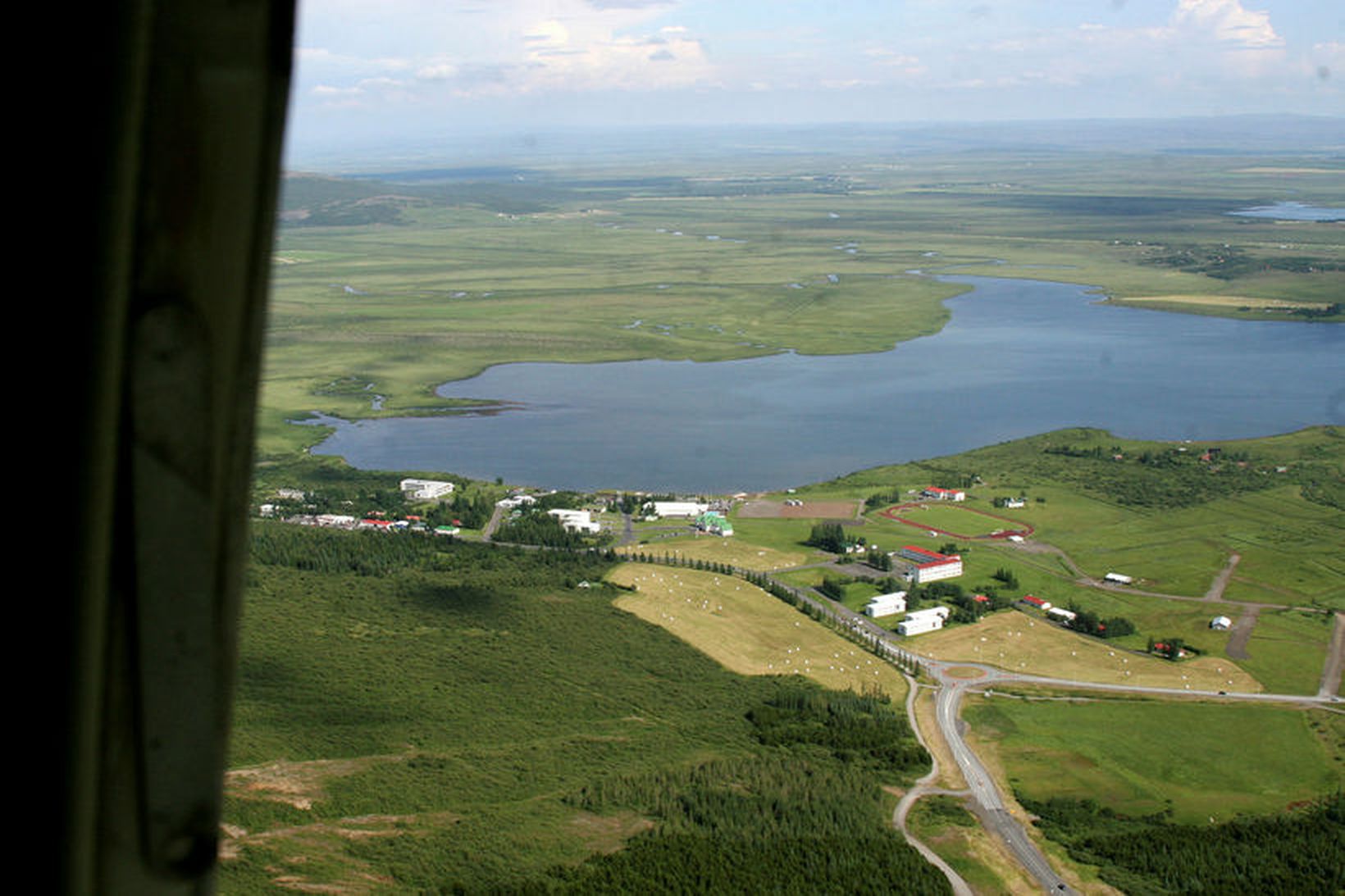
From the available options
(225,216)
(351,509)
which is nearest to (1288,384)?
(351,509)

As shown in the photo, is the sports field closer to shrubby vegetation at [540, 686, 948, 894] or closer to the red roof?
the red roof

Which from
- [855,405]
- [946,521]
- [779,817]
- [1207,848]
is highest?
[855,405]

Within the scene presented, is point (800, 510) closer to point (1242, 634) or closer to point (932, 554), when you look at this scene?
point (932, 554)

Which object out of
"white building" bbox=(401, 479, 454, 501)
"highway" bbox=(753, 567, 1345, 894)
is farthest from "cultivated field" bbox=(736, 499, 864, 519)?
"white building" bbox=(401, 479, 454, 501)

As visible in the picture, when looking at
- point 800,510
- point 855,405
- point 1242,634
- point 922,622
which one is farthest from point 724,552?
point 855,405

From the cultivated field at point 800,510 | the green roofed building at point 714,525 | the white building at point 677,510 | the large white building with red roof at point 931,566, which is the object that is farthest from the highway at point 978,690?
the white building at point 677,510

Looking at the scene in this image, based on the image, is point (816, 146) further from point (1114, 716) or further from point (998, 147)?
point (1114, 716)
